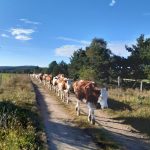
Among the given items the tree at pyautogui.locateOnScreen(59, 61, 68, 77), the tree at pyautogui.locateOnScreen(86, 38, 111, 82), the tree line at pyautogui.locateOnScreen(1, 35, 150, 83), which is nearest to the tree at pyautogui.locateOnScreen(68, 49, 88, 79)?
the tree line at pyautogui.locateOnScreen(1, 35, 150, 83)

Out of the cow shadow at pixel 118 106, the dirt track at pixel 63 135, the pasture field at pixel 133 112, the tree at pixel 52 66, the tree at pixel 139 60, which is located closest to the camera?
the dirt track at pixel 63 135

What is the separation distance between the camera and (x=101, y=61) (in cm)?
4919

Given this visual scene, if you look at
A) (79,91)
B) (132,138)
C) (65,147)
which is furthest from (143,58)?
(65,147)

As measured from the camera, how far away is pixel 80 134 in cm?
1590

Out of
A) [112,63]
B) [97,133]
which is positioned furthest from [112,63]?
[97,133]

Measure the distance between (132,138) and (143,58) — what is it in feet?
121

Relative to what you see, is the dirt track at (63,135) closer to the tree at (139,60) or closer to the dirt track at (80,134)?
the dirt track at (80,134)

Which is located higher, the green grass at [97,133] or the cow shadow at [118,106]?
Answer: the cow shadow at [118,106]

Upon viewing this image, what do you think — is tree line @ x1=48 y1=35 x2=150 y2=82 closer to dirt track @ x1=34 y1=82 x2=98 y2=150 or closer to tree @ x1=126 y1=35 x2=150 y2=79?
tree @ x1=126 y1=35 x2=150 y2=79

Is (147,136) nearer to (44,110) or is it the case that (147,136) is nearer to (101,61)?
(44,110)

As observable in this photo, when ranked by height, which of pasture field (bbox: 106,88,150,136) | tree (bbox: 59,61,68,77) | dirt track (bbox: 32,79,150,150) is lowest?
dirt track (bbox: 32,79,150,150)

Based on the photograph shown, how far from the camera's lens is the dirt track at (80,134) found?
14094 mm

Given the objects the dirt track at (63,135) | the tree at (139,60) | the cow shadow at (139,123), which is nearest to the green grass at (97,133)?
the dirt track at (63,135)

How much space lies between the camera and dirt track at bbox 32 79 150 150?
14.1m
